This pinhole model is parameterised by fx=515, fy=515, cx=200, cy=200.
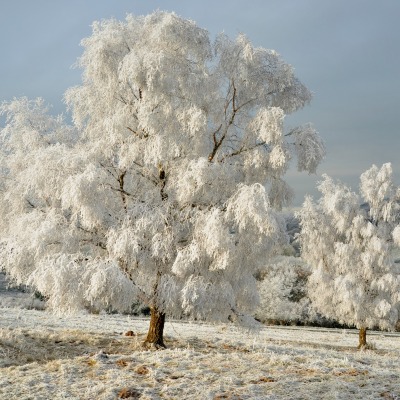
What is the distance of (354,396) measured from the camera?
8945 mm

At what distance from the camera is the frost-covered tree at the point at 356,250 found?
86.4 feet

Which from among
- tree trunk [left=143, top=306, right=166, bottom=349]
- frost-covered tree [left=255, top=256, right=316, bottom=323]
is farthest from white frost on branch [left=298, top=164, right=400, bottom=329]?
frost-covered tree [left=255, top=256, right=316, bottom=323]

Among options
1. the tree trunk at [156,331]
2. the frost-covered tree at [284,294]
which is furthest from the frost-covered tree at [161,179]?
the frost-covered tree at [284,294]

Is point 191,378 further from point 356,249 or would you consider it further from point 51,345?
point 356,249

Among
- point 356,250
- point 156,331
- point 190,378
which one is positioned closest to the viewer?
point 190,378

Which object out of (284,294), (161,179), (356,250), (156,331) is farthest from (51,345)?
(284,294)

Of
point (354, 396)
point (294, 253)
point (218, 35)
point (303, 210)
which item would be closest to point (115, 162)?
point (218, 35)

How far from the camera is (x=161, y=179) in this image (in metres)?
16.7

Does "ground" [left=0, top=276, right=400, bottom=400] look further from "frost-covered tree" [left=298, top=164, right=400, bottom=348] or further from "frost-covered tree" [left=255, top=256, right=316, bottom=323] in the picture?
"frost-covered tree" [left=255, top=256, right=316, bottom=323]

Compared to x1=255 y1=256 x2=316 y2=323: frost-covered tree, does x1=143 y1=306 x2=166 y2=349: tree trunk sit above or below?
below

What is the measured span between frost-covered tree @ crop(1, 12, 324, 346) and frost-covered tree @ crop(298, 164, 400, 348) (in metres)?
11.3

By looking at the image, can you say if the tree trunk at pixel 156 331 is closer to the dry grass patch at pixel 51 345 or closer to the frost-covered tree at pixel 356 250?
the dry grass patch at pixel 51 345

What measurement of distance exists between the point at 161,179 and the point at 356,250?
1466cm

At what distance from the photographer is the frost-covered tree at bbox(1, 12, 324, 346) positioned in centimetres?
1420
